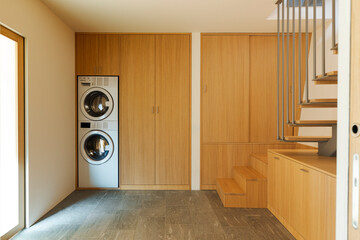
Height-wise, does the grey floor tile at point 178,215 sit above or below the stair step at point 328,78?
below

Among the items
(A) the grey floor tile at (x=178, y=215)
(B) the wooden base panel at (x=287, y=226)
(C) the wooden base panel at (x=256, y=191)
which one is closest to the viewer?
(B) the wooden base panel at (x=287, y=226)

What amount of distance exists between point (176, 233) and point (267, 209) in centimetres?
130

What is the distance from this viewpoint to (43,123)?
3.11m

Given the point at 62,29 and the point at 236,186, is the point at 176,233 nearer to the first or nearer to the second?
the point at 236,186

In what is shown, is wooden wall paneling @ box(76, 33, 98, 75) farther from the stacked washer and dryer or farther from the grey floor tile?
the grey floor tile

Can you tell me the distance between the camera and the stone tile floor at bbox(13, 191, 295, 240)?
8.59ft

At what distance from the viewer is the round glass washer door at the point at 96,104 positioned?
414 centimetres

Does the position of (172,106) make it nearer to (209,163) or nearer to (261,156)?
(209,163)

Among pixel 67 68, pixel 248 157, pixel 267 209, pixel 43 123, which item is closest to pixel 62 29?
pixel 67 68

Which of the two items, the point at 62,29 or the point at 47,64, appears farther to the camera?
the point at 62,29

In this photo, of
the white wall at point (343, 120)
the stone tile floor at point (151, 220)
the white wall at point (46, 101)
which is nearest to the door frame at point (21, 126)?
the white wall at point (46, 101)

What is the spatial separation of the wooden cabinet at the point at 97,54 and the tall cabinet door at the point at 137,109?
0.36 feet

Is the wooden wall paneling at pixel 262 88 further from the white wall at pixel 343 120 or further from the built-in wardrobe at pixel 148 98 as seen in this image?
the white wall at pixel 343 120

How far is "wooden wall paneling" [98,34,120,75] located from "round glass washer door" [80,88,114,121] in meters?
0.32
